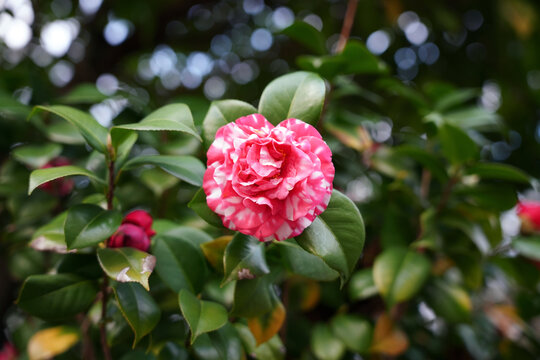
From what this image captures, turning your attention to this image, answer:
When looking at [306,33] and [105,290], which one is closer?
[105,290]

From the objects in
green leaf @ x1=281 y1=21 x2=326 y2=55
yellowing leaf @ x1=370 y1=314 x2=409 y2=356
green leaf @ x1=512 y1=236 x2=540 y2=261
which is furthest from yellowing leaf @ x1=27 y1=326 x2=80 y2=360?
green leaf @ x1=512 y1=236 x2=540 y2=261

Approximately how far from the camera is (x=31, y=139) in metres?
0.92

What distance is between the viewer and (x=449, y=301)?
0.82m

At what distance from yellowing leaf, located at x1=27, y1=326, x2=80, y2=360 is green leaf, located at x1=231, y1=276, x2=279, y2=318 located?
1.04 ft

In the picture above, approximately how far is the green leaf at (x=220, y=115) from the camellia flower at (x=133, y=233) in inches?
6.0

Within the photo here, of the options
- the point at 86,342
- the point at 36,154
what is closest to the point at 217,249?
the point at 86,342

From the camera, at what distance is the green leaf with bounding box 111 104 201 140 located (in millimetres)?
430

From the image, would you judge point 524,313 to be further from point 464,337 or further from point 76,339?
point 76,339

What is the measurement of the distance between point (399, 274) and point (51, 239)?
554 mm

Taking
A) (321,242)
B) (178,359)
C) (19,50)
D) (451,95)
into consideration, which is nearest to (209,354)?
(178,359)

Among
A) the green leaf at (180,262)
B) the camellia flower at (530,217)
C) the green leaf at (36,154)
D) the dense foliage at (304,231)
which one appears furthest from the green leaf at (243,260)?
the camellia flower at (530,217)

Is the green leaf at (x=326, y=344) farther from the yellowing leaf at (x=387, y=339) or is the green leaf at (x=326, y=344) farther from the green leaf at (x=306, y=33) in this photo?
the green leaf at (x=306, y=33)

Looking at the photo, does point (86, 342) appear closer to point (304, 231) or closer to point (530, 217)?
point (304, 231)

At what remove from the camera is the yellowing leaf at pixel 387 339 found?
79 cm
